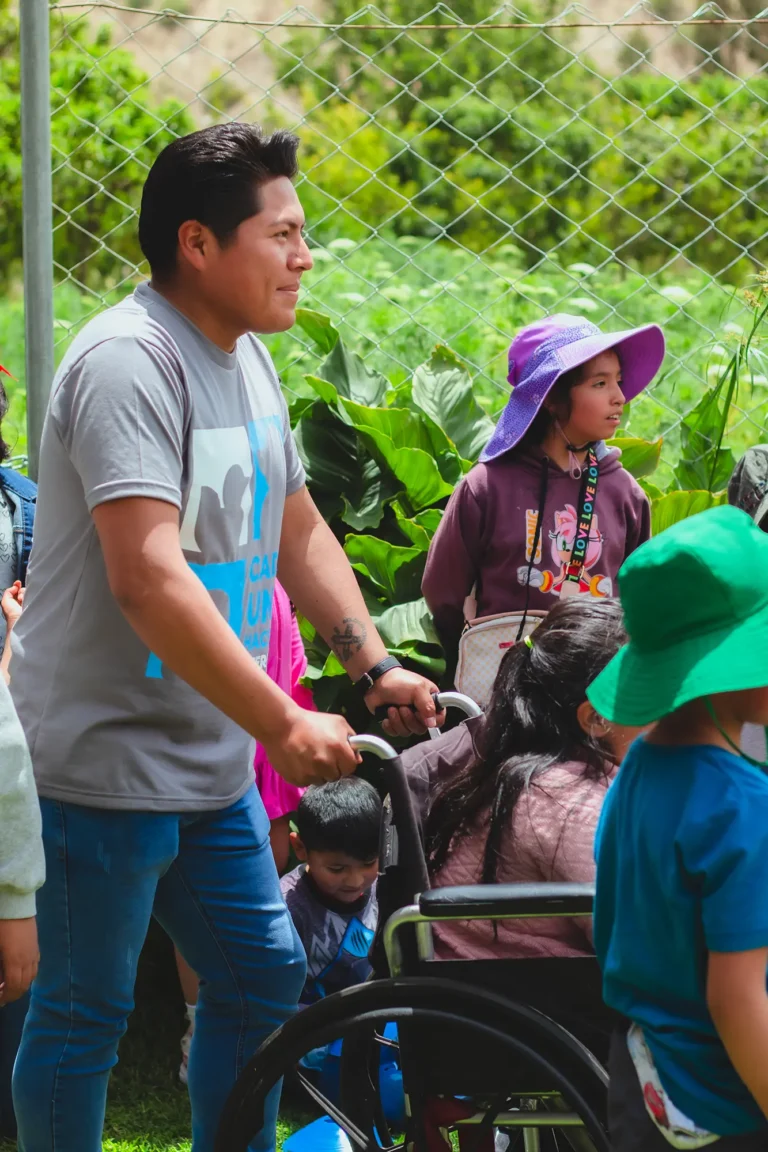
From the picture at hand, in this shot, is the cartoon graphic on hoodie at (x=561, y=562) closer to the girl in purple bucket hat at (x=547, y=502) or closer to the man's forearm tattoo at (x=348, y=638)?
the girl in purple bucket hat at (x=547, y=502)

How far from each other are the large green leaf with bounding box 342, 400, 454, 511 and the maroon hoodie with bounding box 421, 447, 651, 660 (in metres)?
0.27

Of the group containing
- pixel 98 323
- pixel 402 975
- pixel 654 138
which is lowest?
pixel 402 975

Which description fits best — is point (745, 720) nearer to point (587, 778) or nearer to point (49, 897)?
point (587, 778)

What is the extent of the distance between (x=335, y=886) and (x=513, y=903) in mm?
1244

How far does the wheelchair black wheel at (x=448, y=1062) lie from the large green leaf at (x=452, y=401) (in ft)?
6.06

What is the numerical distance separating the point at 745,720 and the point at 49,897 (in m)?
1.07

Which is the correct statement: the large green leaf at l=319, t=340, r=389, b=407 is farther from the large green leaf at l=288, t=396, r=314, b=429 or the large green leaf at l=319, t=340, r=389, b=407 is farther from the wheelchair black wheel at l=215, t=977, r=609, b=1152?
the wheelchair black wheel at l=215, t=977, r=609, b=1152

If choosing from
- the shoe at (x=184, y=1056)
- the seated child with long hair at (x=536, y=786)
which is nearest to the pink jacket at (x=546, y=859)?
the seated child with long hair at (x=536, y=786)

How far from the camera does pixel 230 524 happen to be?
2.19 metres

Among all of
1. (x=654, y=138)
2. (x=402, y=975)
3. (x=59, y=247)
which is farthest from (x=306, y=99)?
(x=402, y=975)

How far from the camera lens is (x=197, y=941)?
230 centimetres

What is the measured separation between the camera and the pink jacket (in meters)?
2.17

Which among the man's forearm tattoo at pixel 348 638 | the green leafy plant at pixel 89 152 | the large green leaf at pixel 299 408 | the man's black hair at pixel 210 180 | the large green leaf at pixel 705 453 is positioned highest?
the green leafy plant at pixel 89 152

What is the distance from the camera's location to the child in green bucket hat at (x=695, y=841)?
1.51m
